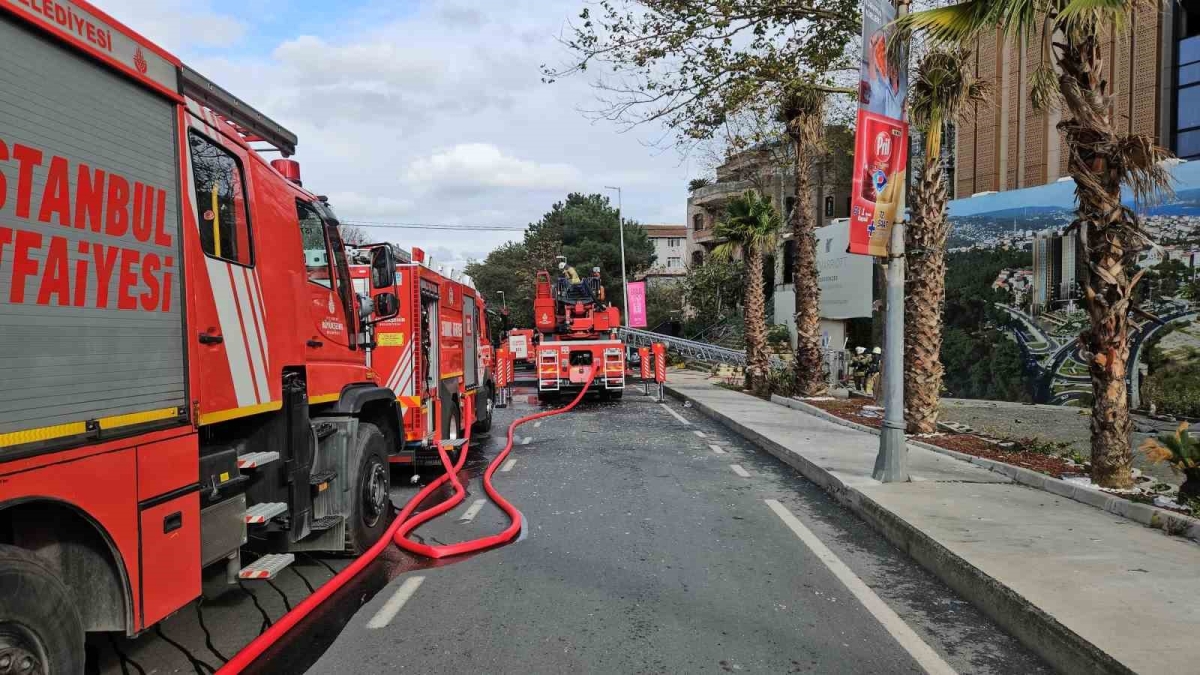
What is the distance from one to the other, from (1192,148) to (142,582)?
24.6 metres

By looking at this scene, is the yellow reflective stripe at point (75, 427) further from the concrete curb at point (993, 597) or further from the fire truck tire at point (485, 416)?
the fire truck tire at point (485, 416)

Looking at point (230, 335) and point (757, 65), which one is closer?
point (230, 335)

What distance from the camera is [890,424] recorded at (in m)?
8.67

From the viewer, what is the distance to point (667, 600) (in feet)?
17.4

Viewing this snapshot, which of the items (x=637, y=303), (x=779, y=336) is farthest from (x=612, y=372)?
(x=637, y=303)

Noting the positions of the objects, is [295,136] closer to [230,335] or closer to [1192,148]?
[230,335]

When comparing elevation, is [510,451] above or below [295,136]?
below

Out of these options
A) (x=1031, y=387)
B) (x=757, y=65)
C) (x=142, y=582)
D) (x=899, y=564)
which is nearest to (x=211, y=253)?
(x=142, y=582)

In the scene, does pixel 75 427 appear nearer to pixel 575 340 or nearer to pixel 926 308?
pixel 926 308

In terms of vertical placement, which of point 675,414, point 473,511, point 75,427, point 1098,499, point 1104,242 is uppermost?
point 1104,242

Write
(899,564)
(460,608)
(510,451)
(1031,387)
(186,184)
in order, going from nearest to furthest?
(186,184)
(460,608)
(899,564)
(510,451)
(1031,387)

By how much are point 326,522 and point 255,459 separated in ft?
3.91

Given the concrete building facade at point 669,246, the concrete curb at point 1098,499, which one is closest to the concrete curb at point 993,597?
the concrete curb at point 1098,499

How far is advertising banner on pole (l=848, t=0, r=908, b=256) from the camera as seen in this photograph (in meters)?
8.43
